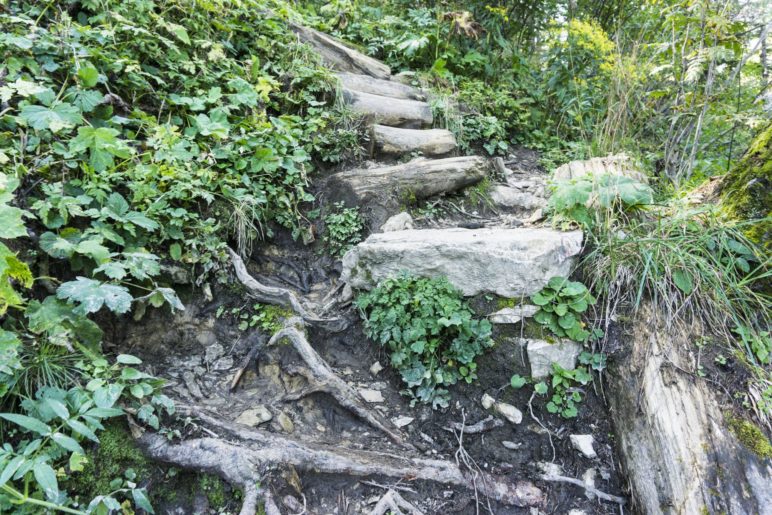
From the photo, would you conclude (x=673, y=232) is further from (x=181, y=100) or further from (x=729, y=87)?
(x=181, y=100)

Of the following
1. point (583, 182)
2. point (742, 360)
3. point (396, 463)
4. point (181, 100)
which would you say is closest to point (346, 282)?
point (396, 463)

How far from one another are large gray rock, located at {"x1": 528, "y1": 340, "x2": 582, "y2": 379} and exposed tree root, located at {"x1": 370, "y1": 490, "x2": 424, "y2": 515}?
3.66ft

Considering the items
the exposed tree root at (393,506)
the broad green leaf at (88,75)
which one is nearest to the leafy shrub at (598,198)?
the exposed tree root at (393,506)

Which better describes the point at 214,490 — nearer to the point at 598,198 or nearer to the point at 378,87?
the point at 598,198

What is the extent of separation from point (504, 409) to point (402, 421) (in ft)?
2.20

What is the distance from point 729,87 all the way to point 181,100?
204 inches

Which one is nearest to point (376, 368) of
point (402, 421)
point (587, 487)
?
point (402, 421)

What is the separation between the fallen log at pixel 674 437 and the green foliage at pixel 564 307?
298 mm

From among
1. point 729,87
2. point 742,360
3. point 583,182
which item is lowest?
point 742,360

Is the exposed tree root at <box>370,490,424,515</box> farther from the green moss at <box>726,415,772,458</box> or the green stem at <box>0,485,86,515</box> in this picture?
the green moss at <box>726,415,772,458</box>

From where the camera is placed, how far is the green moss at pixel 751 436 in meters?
2.12

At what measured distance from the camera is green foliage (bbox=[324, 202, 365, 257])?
3807mm

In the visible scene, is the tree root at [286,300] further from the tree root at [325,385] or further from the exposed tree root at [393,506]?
the exposed tree root at [393,506]

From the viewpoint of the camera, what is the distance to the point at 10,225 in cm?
194
